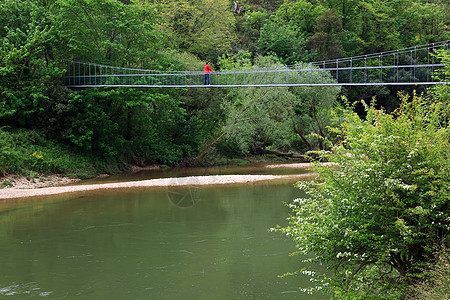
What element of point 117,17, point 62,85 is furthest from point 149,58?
point 62,85

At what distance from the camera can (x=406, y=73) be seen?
42031 millimetres

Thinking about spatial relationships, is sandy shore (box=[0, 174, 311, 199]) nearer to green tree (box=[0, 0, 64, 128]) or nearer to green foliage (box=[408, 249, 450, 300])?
green tree (box=[0, 0, 64, 128])

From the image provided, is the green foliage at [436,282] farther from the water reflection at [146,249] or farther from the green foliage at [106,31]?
the green foliage at [106,31]

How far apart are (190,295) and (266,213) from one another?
772cm

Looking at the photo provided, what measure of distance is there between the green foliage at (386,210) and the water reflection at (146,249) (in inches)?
70.8

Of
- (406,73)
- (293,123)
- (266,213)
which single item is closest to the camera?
(266,213)

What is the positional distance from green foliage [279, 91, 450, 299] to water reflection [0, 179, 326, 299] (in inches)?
70.8

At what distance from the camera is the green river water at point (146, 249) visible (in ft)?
29.5

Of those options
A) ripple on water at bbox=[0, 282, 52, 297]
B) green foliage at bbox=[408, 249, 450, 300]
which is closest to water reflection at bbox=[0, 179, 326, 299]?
ripple on water at bbox=[0, 282, 52, 297]

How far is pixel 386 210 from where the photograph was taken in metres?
6.71

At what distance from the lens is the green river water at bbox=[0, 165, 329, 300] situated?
29.5 feet

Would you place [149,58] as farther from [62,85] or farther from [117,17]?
[62,85]

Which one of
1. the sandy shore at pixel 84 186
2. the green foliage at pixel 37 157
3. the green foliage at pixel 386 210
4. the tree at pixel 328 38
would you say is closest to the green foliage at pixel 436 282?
the green foliage at pixel 386 210

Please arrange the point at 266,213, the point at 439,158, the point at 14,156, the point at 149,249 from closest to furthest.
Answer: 1. the point at 439,158
2. the point at 149,249
3. the point at 266,213
4. the point at 14,156
